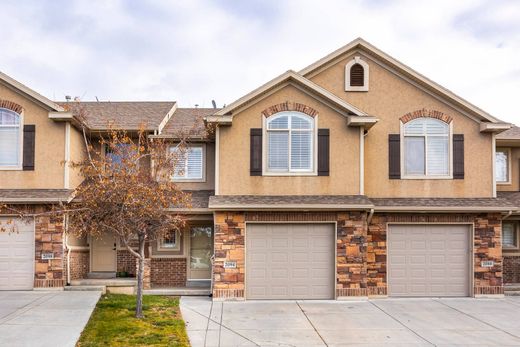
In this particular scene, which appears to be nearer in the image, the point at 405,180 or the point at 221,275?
the point at 221,275

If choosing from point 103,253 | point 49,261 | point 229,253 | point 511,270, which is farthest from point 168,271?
point 511,270

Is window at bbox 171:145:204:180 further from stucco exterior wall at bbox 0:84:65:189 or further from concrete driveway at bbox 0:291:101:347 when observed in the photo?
concrete driveway at bbox 0:291:101:347

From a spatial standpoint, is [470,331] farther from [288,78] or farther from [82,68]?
[82,68]

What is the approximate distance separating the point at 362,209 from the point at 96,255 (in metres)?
8.63

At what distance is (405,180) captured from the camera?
56.9 ft

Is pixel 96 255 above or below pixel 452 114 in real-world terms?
below

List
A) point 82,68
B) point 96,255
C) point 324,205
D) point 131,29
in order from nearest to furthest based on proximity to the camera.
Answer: point 324,205 → point 96,255 → point 131,29 → point 82,68

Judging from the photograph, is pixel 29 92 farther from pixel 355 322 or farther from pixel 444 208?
pixel 444 208

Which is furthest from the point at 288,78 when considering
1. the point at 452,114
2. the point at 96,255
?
the point at 96,255

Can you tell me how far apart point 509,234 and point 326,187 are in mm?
7630

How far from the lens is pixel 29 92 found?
16703mm

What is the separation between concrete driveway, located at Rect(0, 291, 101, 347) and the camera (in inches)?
439

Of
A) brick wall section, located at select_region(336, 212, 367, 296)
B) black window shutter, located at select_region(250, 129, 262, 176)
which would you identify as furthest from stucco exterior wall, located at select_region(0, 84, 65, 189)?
brick wall section, located at select_region(336, 212, 367, 296)

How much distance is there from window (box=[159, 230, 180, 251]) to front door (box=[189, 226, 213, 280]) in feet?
1.46
